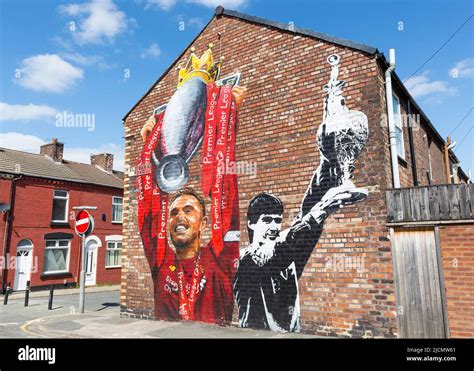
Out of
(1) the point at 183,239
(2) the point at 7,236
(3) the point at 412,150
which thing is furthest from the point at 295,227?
(2) the point at 7,236

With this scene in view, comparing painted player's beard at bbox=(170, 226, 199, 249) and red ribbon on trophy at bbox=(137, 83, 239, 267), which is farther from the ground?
red ribbon on trophy at bbox=(137, 83, 239, 267)

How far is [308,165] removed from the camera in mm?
8062

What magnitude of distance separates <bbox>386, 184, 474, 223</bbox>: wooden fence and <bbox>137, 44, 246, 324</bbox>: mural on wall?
3610 millimetres

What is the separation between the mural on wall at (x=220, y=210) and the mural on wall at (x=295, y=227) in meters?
0.02

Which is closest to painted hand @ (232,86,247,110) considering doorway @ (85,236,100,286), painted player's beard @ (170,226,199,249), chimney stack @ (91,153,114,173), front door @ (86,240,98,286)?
painted player's beard @ (170,226,199,249)

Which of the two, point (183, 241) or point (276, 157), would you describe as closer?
point (276, 157)

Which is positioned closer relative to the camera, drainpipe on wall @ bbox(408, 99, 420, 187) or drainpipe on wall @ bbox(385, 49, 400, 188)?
drainpipe on wall @ bbox(385, 49, 400, 188)

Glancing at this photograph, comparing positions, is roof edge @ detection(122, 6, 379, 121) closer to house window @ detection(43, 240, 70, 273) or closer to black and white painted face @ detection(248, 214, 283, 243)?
black and white painted face @ detection(248, 214, 283, 243)

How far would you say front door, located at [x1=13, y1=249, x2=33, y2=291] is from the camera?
18.7m
